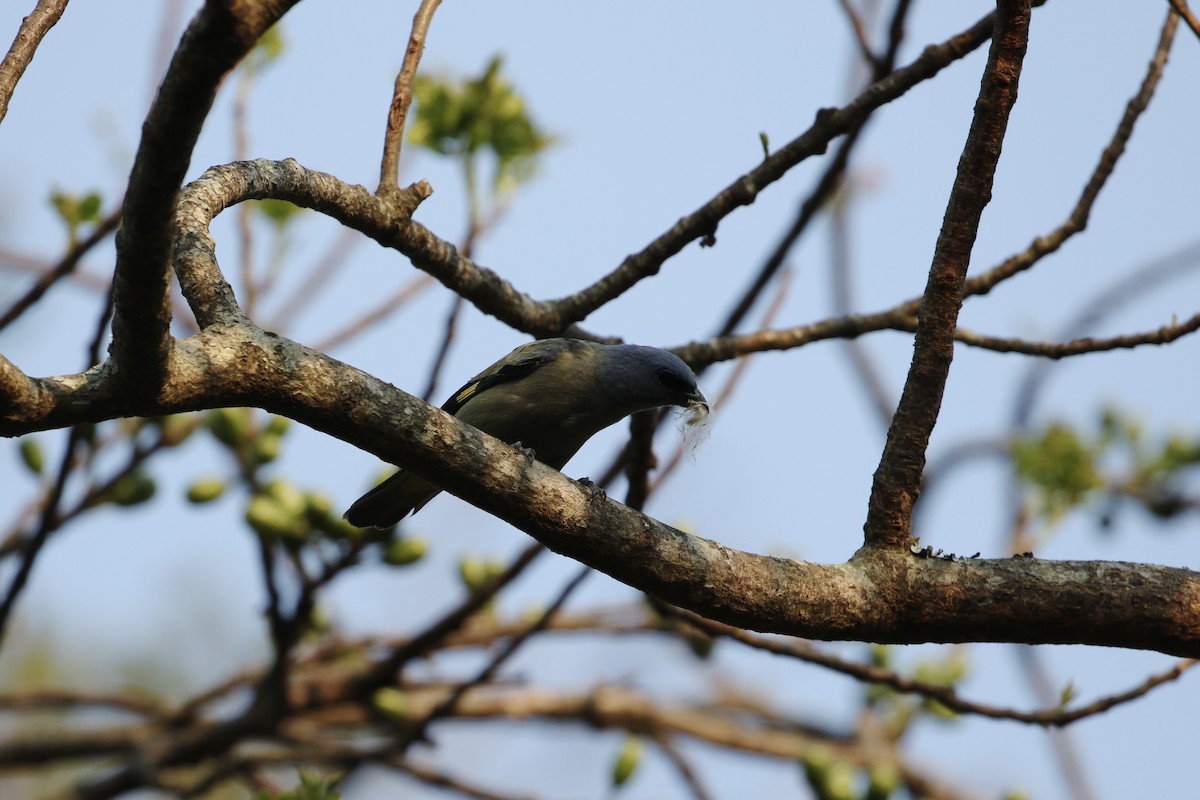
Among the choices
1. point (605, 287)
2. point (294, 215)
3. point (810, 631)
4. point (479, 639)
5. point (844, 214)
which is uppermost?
point (844, 214)

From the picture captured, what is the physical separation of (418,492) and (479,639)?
1082mm

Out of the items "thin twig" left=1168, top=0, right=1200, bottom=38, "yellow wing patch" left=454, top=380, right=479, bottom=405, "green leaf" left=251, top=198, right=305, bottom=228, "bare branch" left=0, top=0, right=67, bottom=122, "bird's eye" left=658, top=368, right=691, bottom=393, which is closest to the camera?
"bare branch" left=0, top=0, right=67, bottom=122

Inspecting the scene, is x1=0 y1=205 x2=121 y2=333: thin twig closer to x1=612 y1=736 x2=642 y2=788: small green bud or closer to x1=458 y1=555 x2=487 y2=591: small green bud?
x1=458 y1=555 x2=487 y2=591: small green bud

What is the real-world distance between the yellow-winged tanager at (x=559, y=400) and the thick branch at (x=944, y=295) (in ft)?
6.74

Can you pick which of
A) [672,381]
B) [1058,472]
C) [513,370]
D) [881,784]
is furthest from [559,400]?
[1058,472]

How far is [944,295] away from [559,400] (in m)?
2.40

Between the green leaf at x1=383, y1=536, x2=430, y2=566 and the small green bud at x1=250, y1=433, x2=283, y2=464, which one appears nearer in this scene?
the green leaf at x1=383, y1=536, x2=430, y2=566

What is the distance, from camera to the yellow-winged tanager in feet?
18.3

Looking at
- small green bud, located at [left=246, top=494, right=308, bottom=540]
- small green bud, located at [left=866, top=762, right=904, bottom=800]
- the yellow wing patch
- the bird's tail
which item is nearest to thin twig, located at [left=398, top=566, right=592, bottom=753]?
the bird's tail

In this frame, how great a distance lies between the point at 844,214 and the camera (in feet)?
21.3

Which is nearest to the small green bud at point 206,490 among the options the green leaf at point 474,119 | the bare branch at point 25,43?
the green leaf at point 474,119

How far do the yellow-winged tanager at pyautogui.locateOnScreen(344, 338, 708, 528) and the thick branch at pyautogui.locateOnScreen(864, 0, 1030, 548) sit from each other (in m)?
2.05

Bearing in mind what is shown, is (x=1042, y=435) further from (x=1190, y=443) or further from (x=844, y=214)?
(x=844, y=214)

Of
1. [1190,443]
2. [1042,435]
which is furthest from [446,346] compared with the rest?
[1190,443]
